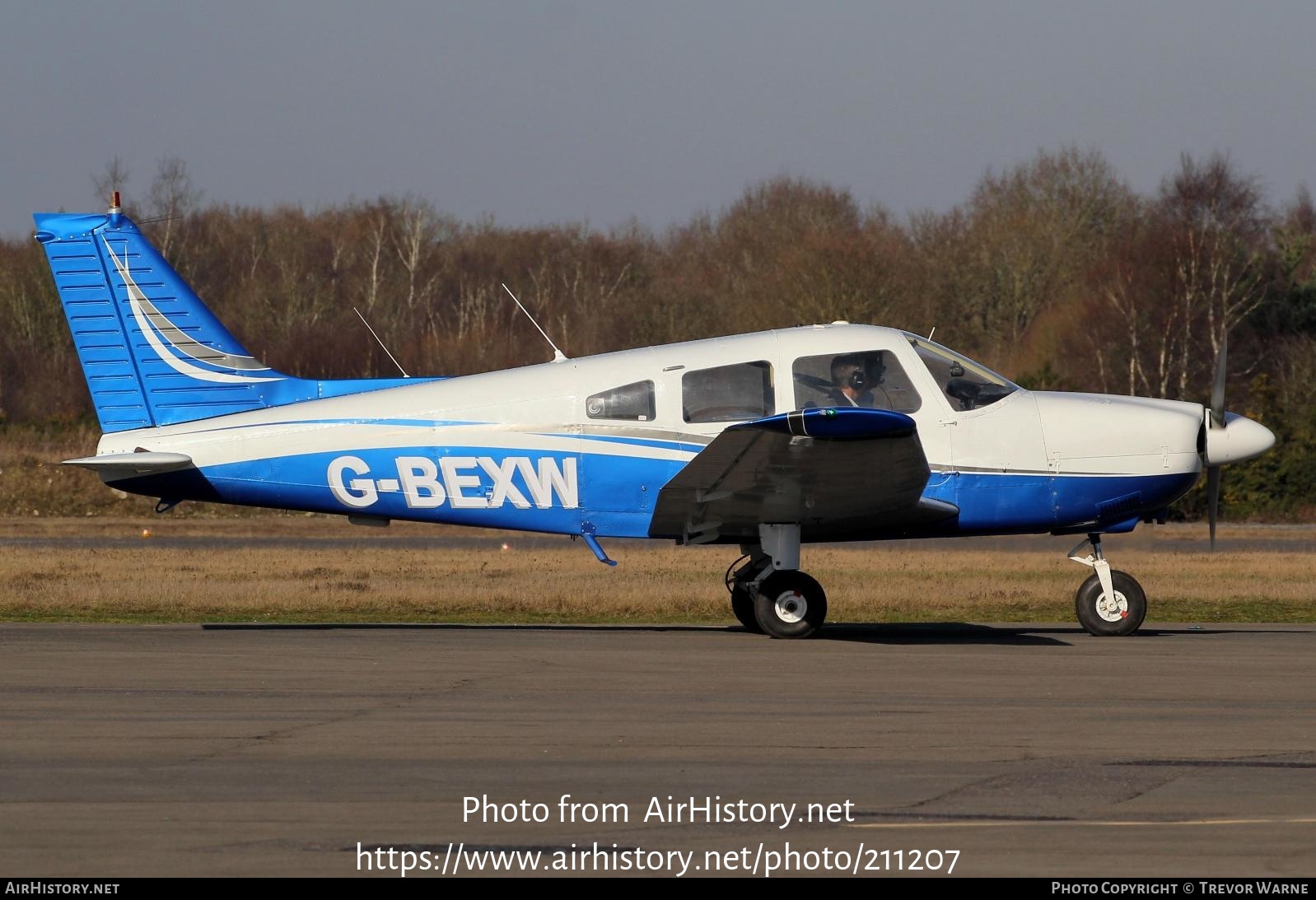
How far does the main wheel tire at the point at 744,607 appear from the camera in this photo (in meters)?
12.6

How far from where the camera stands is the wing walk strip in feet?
18.8

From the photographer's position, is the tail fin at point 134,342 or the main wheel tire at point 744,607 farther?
the main wheel tire at point 744,607

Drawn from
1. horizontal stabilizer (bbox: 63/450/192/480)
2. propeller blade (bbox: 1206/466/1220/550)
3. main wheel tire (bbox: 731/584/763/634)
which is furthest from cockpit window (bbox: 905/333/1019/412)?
horizontal stabilizer (bbox: 63/450/192/480)

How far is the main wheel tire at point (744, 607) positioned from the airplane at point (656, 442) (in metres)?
0.52

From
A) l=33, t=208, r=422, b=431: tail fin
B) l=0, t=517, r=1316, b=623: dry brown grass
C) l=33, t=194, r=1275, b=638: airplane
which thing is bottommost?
l=0, t=517, r=1316, b=623: dry brown grass

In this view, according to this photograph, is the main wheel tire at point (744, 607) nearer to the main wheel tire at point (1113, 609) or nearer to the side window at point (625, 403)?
the side window at point (625, 403)

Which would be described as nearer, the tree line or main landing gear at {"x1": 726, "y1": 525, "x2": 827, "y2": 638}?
main landing gear at {"x1": 726, "y1": 525, "x2": 827, "y2": 638}

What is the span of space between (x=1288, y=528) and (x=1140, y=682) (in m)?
22.9

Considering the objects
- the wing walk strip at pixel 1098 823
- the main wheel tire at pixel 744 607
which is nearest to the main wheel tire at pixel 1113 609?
the main wheel tire at pixel 744 607

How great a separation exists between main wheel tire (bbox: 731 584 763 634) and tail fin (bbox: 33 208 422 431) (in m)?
3.31

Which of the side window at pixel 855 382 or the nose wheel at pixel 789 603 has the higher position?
the side window at pixel 855 382

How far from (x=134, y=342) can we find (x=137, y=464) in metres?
1.22

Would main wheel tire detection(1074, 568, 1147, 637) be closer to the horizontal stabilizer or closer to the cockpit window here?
the cockpit window
